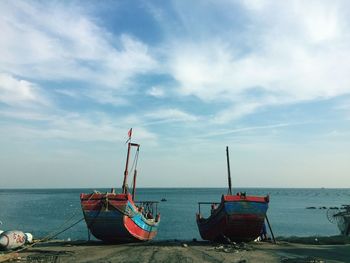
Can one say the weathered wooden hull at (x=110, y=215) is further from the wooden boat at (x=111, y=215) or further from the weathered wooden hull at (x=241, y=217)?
the weathered wooden hull at (x=241, y=217)

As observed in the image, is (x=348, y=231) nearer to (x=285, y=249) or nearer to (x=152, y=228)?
(x=285, y=249)

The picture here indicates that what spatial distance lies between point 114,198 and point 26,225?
36.9 meters

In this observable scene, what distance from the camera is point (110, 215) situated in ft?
81.8

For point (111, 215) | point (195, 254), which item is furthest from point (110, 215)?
point (195, 254)

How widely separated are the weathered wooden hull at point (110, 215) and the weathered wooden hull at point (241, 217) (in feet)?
19.7

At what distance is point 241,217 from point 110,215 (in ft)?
27.7

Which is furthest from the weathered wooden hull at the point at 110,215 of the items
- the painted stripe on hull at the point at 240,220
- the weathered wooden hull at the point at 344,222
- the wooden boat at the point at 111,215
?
the weathered wooden hull at the point at 344,222

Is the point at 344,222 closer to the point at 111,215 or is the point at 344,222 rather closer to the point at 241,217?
the point at 241,217

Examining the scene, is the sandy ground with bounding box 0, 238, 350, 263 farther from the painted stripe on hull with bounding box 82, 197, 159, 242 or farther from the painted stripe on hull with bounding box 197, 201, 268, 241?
the painted stripe on hull with bounding box 82, 197, 159, 242

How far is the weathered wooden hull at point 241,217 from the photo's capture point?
82.1 feet

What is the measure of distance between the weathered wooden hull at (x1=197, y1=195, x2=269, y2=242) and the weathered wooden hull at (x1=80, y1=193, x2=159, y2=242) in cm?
599

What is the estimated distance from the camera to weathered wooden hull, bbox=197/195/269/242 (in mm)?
25016

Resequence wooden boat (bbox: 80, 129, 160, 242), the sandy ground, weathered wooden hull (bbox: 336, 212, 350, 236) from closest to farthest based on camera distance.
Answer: the sandy ground → wooden boat (bbox: 80, 129, 160, 242) → weathered wooden hull (bbox: 336, 212, 350, 236)

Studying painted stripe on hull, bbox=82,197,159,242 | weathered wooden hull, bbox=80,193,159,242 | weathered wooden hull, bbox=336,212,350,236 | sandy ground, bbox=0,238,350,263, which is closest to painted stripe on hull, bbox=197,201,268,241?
sandy ground, bbox=0,238,350,263
